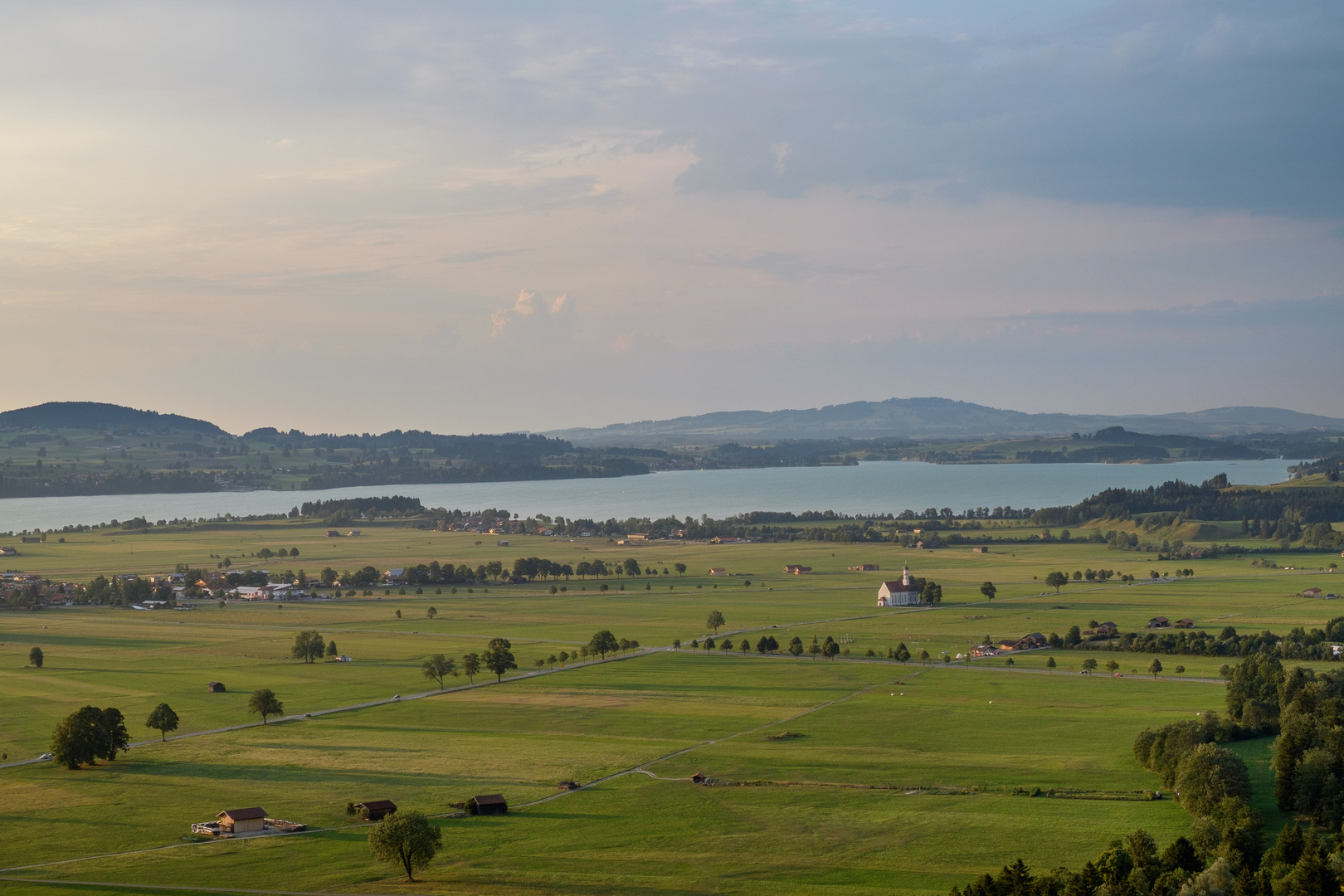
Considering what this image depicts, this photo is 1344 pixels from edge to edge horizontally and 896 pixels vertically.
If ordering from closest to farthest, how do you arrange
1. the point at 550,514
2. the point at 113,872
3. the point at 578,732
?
the point at 113,872
the point at 578,732
the point at 550,514

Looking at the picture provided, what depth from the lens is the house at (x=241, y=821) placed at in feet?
119

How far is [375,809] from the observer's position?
124 feet

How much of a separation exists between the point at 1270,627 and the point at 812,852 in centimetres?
4746

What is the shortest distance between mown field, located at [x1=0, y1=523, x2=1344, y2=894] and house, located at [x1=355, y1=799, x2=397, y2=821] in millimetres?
798

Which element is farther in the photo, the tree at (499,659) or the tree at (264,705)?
the tree at (499,659)

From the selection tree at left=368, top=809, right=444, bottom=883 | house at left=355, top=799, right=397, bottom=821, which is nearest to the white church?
house at left=355, top=799, right=397, bottom=821

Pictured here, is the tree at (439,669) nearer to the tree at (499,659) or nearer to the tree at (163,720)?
the tree at (499,659)

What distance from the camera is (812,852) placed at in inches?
1337

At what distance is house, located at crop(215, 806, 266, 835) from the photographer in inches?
1423

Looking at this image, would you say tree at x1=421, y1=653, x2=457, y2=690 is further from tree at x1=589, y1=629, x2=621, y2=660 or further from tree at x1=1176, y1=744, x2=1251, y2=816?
tree at x1=1176, y1=744, x2=1251, y2=816

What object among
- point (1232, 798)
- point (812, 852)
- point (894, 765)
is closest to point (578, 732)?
point (894, 765)

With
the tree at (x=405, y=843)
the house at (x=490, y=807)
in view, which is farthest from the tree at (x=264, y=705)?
the tree at (x=405, y=843)

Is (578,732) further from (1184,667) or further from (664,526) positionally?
(664,526)

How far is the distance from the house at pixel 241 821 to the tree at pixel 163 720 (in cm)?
1253
